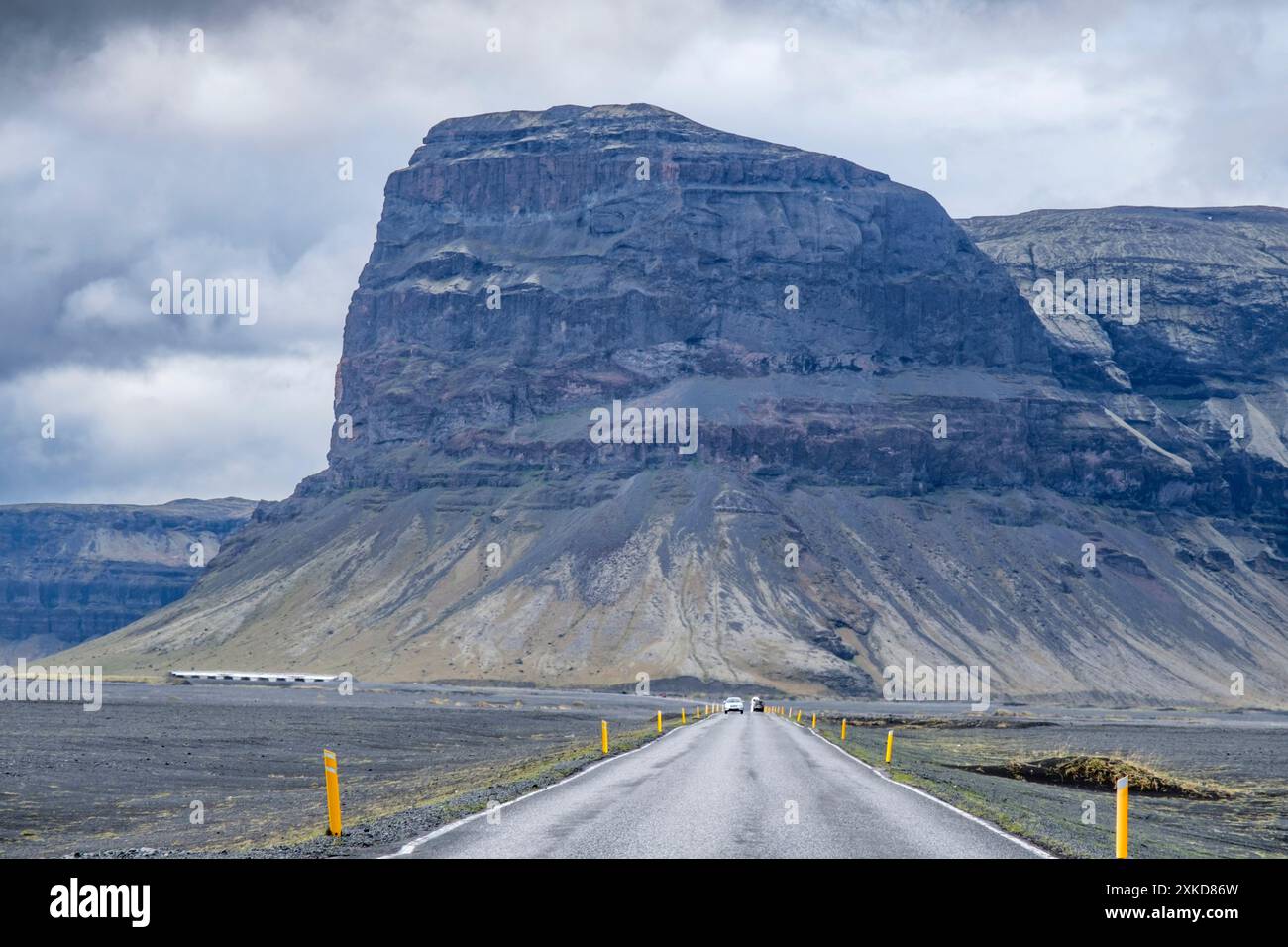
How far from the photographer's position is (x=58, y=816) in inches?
1287

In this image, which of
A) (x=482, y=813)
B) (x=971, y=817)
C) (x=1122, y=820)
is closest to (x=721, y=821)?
(x=482, y=813)

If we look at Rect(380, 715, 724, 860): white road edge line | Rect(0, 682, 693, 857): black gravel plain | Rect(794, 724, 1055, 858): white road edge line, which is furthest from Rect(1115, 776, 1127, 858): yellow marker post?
Rect(0, 682, 693, 857): black gravel plain

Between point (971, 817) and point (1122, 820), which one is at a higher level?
point (1122, 820)

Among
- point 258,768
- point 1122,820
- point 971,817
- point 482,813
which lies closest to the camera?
point 1122,820

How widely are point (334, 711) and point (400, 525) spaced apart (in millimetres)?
101025

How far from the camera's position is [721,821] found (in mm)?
21109

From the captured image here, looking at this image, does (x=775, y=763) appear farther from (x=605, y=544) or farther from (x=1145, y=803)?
(x=605, y=544)

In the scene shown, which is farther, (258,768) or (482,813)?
(258,768)

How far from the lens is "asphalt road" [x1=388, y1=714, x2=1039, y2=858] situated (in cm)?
1784

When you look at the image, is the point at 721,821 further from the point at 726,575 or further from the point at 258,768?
the point at 726,575

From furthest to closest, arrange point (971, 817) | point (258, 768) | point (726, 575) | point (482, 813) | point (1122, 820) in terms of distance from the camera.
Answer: point (726, 575) < point (258, 768) < point (971, 817) < point (482, 813) < point (1122, 820)

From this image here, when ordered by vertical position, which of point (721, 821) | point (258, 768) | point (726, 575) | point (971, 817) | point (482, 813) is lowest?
point (258, 768)
